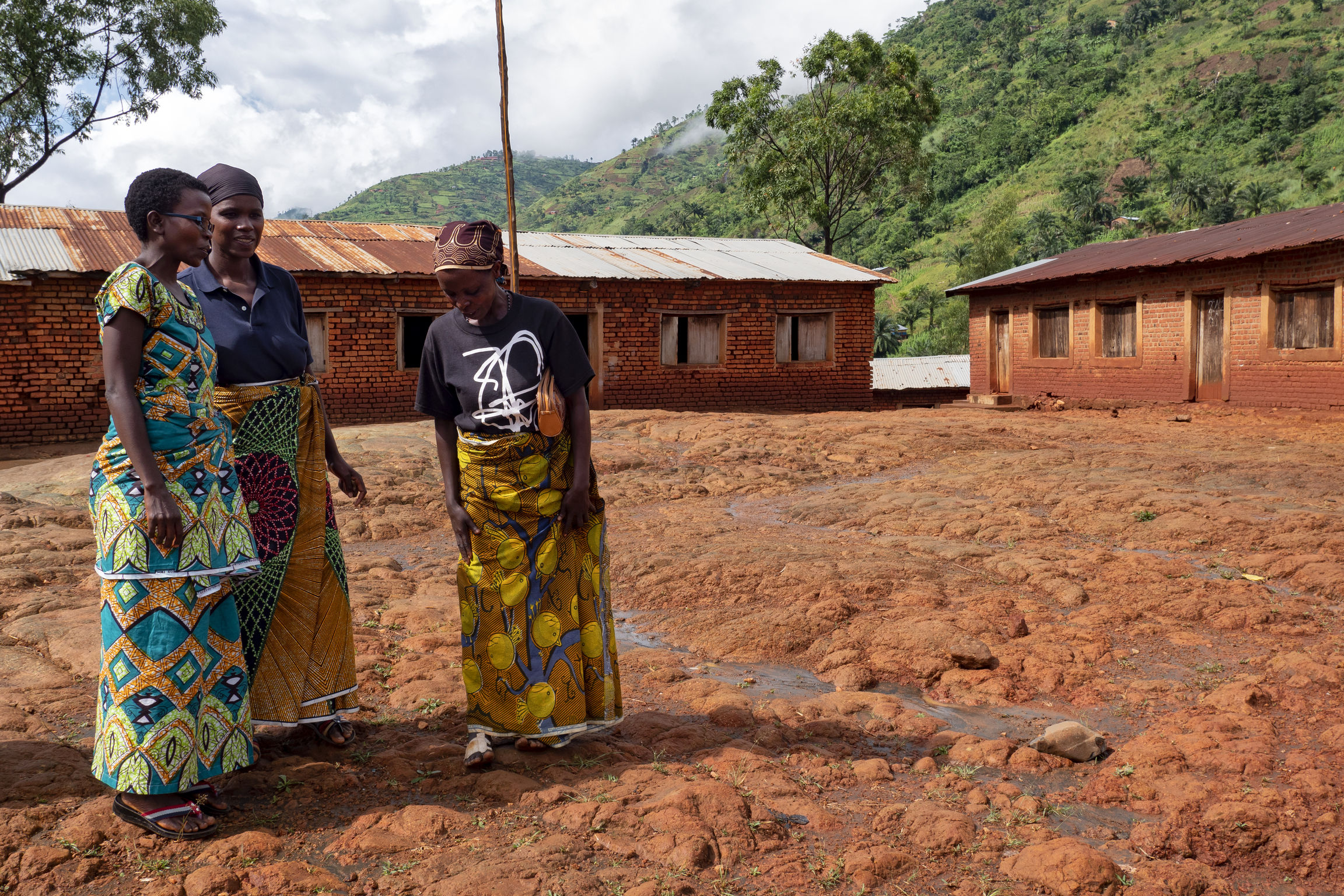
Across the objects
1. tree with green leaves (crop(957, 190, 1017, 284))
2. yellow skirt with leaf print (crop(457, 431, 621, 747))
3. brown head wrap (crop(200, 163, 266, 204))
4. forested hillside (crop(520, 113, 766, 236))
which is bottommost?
yellow skirt with leaf print (crop(457, 431, 621, 747))

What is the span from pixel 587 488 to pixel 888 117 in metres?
24.6

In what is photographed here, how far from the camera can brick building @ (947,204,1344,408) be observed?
13352 mm

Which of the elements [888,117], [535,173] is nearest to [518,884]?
[888,117]

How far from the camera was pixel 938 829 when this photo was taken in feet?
8.68

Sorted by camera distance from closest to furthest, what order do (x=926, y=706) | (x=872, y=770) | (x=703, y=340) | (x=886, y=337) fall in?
1. (x=872, y=770)
2. (x=926, y=706)
3. (x=703, y=340)
4. (x=886, y=337)

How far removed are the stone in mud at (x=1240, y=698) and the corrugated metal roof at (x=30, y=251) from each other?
1273 cm

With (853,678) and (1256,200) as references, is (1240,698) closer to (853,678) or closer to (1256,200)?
(853,678)

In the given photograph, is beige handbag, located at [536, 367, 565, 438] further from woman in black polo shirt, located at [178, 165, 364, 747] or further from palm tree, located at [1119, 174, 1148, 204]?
palm tree, located at [1119, 174, 1148, 204]

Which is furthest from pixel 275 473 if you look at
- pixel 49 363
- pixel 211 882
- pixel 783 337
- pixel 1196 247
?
pixel 1196 247

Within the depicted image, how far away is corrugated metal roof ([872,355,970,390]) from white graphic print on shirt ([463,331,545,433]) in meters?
22.6

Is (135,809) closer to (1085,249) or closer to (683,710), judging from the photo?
(683,710)

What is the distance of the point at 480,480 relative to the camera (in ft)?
9.79

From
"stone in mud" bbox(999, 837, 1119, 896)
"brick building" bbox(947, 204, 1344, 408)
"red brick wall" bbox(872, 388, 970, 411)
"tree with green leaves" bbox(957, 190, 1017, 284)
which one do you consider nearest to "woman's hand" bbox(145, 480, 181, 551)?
"stone in mud" bbox(999, 837, 1119, 896)

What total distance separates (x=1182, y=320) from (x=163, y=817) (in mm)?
16322
